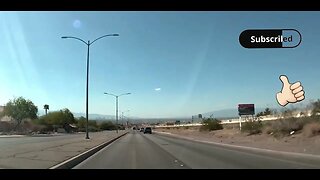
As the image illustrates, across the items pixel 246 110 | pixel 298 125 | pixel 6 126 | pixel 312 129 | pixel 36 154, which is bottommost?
pixel 36 154

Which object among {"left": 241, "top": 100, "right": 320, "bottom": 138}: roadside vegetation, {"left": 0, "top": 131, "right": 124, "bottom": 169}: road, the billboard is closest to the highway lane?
{"left": 0, "top": 131, "right": 124, "bottom": 169}: road

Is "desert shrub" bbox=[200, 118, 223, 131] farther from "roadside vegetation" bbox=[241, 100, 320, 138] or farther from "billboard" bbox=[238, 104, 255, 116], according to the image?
"roadside vegetation" bbox=[241, 100, 320, 138]

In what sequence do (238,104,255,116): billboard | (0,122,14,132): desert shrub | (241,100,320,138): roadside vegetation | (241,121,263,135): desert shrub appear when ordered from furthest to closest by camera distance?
(0,122,14,132): desert shrub < (238,104,255,116): billboard < (241,121,263,135): desert shrub < (241,100,320,138): roadside vegetation

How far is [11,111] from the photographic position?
117 m

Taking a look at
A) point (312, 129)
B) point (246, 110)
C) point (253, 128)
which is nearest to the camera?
point (312, 129)

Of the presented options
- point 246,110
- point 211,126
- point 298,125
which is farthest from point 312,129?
point 211,126

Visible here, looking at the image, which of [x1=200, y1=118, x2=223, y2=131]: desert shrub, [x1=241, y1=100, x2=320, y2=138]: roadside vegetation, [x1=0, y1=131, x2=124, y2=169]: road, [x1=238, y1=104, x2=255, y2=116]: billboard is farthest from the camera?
[x1=200, y1=118, x2=223, y2=131]: desert shrub

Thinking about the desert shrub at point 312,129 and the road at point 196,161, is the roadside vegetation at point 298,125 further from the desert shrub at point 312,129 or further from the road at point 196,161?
the road at point 196,161

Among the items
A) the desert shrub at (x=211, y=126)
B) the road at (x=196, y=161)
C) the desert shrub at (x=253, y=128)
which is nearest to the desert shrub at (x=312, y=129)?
the road at (x=196, y=161)

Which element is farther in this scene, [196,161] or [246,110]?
[246,110]

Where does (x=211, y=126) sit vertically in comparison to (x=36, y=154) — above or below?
above

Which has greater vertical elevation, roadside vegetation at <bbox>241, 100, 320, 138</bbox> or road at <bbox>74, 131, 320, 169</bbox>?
roadside vegetation at <bbox>241, 100, 320, 138</bbox>

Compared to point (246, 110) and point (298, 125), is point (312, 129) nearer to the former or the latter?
point (298, 125)
